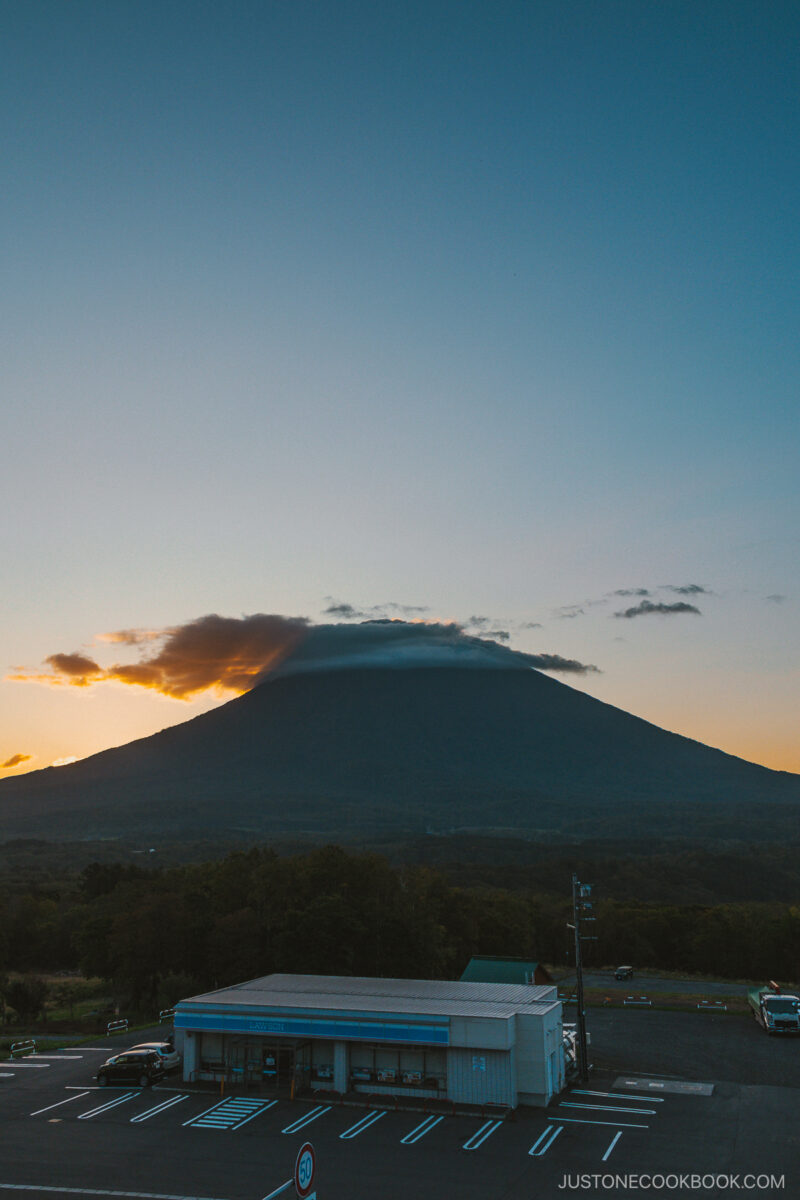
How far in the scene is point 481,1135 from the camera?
25.0 m

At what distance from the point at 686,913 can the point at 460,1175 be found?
5249cm

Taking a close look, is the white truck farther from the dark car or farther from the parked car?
the dark car

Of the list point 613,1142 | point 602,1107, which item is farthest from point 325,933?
point 613,1142

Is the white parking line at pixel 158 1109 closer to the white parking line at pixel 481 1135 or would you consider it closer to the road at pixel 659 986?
the white parking line at pixel 481 1135

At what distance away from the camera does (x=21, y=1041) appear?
39250 mm

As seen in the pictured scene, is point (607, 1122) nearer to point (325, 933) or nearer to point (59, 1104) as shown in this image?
point (59, 1104)

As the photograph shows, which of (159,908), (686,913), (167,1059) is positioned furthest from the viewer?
(686,913)

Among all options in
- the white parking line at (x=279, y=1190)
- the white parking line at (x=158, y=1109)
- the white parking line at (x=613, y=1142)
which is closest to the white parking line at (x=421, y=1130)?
the white parking line at (x=279, y=1190)

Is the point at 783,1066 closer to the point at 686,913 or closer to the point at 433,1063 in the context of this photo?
the point at 433,1063

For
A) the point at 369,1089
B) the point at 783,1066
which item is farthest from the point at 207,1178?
the point at 783,1066

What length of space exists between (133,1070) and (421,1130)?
409 inches

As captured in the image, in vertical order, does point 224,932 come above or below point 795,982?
above

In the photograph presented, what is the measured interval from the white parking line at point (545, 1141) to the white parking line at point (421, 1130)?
3018 millimetres

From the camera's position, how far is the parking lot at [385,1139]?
21.6m
